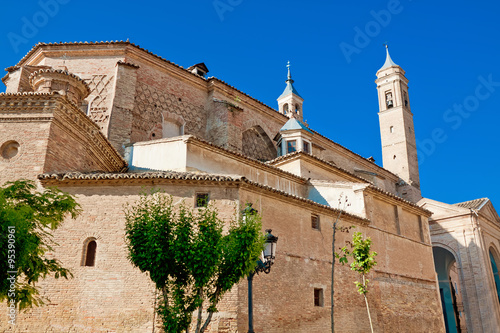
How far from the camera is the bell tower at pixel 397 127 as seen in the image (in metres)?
30.8

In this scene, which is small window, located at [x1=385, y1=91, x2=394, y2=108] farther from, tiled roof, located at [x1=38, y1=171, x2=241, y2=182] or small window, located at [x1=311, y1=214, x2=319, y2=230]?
tiled roof, located at [x1=38, y1=171, x2=241, y2=182]

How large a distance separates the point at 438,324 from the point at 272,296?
9.22m

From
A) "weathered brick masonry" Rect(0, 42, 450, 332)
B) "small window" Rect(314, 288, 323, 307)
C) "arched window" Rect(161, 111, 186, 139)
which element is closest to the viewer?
"weathered brick masonry" Rect(0, 42, 450, 332)

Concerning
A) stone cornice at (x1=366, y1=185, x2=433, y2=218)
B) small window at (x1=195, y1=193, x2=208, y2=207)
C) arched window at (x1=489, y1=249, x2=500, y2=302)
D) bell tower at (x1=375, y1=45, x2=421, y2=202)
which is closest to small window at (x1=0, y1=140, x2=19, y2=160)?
small window at (x1=195, y1=193, x2=208, y2=207)

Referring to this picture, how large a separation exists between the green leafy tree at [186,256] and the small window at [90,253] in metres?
3.34

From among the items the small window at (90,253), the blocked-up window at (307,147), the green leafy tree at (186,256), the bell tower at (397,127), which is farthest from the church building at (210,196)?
the bell tower at (397,127)

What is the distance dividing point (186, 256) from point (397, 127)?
27.5m

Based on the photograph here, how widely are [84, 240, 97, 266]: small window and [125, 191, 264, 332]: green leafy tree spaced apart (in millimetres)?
3337

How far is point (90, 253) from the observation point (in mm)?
10906

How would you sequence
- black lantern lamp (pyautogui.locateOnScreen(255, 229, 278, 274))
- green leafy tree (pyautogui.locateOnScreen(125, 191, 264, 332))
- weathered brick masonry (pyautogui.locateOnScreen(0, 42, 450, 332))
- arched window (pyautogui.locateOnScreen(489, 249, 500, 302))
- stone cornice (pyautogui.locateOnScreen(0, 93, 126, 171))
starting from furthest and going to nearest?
arched window (pyautogui.locateOnScreen(489, 249, 500, 302))
stone cornice (pyautogui.locateOnScreen(0, 93, 126, 171))
weathered brick masonry (pyautogui.locateOnScreen(0, 42, 450, 332))
black lantern lamp (pyautogui.locateOnScreen(255, 229, 278, 274))
green leafy tree (pyautogui.locateOnScreen(125, 191, 264, 332))

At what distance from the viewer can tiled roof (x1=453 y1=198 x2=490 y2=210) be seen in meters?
23.3

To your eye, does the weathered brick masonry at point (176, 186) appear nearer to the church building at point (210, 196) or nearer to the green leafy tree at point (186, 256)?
the church building at point (210, 196)

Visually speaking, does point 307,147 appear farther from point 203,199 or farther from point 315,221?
point 203,199

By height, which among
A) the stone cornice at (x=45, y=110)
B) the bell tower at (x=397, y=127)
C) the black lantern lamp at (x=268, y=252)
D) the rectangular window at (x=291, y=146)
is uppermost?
the bell tower at (x=397, y=127)
